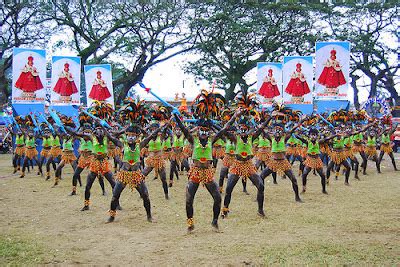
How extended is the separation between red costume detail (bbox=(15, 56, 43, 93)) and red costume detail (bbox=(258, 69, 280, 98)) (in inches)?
Result: 401

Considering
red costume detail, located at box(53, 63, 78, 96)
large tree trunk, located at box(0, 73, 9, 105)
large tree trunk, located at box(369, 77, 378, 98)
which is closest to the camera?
red costume detail, located at box(53, 63, 78, 96)

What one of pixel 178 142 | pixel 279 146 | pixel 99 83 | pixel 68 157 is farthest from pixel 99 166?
pixel 99 83

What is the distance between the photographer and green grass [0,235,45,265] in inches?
265

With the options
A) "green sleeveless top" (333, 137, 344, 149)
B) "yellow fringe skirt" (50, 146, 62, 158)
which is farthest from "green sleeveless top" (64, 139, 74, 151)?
"green sleeveless top" (333, 137, 344, 149)

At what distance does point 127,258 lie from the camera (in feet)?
22.7

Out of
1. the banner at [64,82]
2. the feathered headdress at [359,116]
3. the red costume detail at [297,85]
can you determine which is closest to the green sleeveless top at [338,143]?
the feathered headdress at [359,116]

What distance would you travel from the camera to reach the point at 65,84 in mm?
19312

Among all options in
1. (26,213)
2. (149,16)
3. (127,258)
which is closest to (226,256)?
(127,258)

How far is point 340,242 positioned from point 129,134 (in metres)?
4.70

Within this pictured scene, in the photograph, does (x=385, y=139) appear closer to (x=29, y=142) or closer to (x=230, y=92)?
(x=29, y=142)

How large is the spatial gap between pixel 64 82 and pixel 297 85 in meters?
10.3

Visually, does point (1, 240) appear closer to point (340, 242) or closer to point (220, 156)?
point (340, 242)

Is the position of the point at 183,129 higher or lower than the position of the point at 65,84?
lower

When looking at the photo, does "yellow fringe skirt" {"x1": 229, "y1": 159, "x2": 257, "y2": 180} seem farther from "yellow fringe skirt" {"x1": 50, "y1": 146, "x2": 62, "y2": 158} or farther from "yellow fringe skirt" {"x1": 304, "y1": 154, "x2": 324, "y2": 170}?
"yellow fringe skirt" {"x1": 50, "y1": 146, "x2": 62, "y2": 158}
